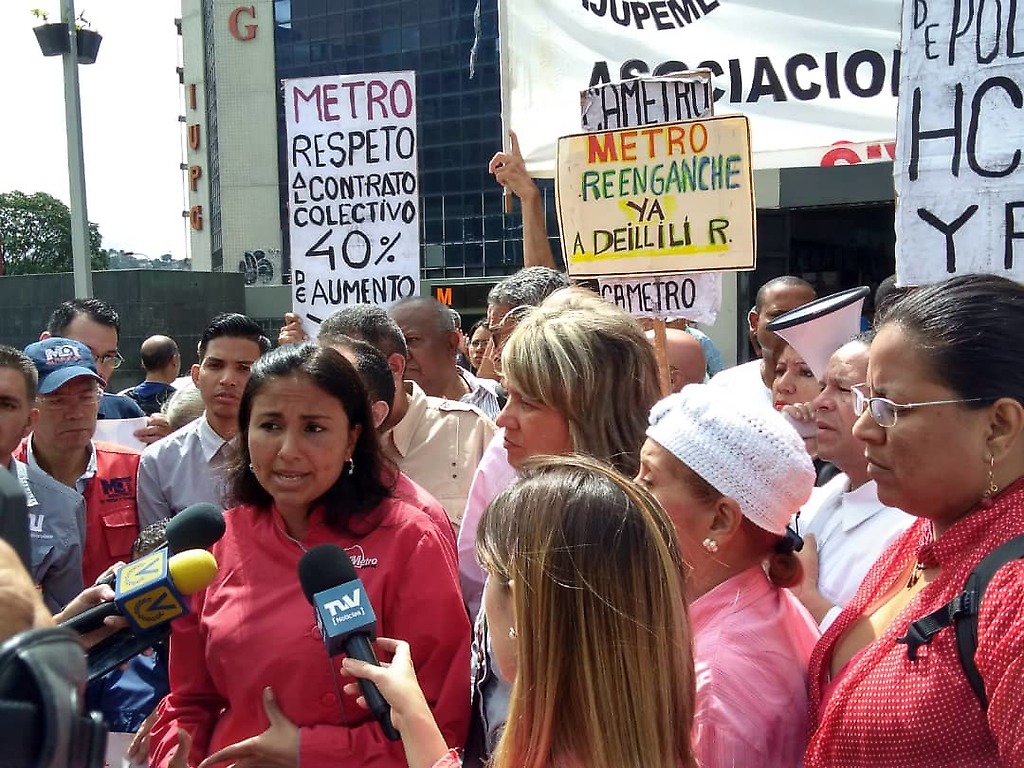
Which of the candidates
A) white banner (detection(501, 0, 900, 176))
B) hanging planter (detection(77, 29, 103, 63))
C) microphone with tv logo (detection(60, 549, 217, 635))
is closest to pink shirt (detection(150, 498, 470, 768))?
microphone with tv logo (detection(60, 549, 217, 635))

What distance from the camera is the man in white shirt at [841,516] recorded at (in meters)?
2.56

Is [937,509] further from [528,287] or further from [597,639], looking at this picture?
[528,287]

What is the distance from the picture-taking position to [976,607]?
1503mm

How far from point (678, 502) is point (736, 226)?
2779 millimetres

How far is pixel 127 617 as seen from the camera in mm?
1495

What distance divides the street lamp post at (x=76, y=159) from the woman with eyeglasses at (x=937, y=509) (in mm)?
10093

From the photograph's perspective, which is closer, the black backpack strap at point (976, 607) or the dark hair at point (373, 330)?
the black backpack strap at point (976, 607)

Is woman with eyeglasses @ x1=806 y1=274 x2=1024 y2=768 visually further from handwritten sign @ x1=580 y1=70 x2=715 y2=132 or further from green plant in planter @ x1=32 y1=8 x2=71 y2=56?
green plant in planter @ x1=32 y1=8 x2=71 y2=56

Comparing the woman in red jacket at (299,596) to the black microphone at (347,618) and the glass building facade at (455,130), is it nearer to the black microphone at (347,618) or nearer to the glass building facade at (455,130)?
the black microphone at (347,618)

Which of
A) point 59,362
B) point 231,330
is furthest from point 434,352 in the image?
point 59,362

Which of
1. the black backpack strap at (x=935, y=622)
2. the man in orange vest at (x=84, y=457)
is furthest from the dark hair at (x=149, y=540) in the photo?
the black backpack strap at (x=935, y=622)

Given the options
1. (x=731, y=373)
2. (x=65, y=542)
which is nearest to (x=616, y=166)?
(x=731, y=373)

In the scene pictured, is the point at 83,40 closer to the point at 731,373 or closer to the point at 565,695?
the point at 731,373

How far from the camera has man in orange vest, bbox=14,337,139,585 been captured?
3.68 metres
